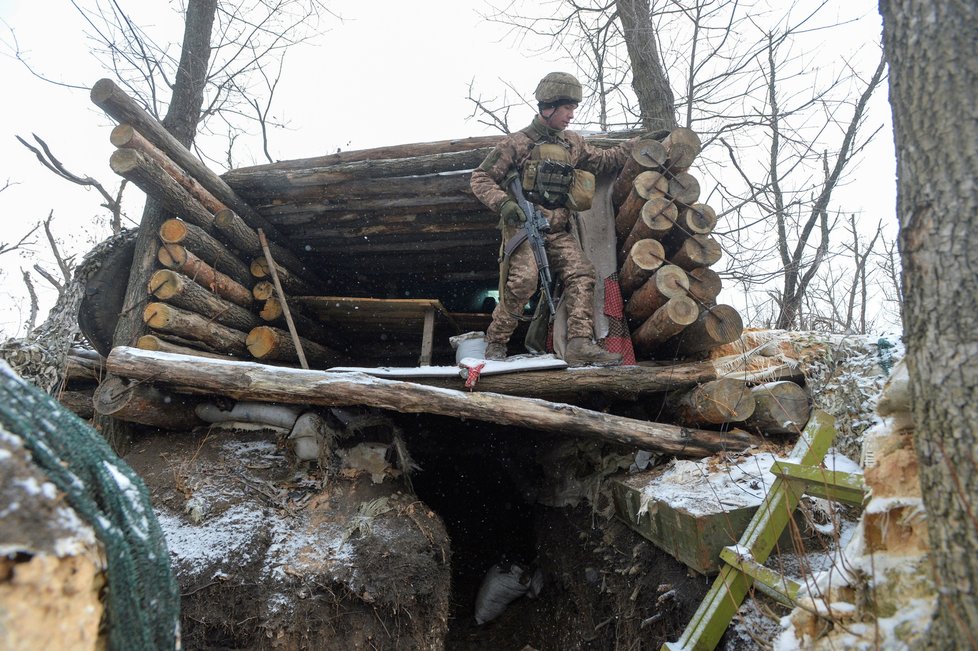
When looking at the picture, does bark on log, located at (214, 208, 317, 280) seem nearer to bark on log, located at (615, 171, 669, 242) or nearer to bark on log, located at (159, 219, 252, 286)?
bark on log, located at (159, 219, 252, 286)

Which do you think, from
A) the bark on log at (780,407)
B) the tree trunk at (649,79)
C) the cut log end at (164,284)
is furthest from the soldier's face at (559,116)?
the cut log end at (164,284)

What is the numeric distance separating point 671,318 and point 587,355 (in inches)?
30.0

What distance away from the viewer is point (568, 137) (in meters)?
5.38

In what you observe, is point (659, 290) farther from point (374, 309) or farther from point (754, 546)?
point (374, 309)

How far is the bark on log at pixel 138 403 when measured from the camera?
14.7 ft

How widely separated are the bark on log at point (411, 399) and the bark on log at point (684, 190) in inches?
76.4

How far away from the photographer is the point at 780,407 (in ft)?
14.0

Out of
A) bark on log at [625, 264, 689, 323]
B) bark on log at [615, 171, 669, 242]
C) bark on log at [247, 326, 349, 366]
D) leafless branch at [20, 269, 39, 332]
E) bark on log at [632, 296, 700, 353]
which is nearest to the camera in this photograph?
bark on log at [632, 296, 700, 353]

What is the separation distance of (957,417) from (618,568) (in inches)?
123

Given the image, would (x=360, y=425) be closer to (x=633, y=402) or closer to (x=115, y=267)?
(x=633, y=402)

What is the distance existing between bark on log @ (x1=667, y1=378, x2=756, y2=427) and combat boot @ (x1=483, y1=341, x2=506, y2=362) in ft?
5.46

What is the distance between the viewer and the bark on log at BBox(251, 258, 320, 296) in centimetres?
656

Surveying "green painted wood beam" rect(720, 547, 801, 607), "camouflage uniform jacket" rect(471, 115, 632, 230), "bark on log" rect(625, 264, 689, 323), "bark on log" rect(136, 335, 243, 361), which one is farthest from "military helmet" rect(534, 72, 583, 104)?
"bark on log" rect(136, 335, 243, 361)

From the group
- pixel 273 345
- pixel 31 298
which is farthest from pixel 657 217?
pixel 31 298
